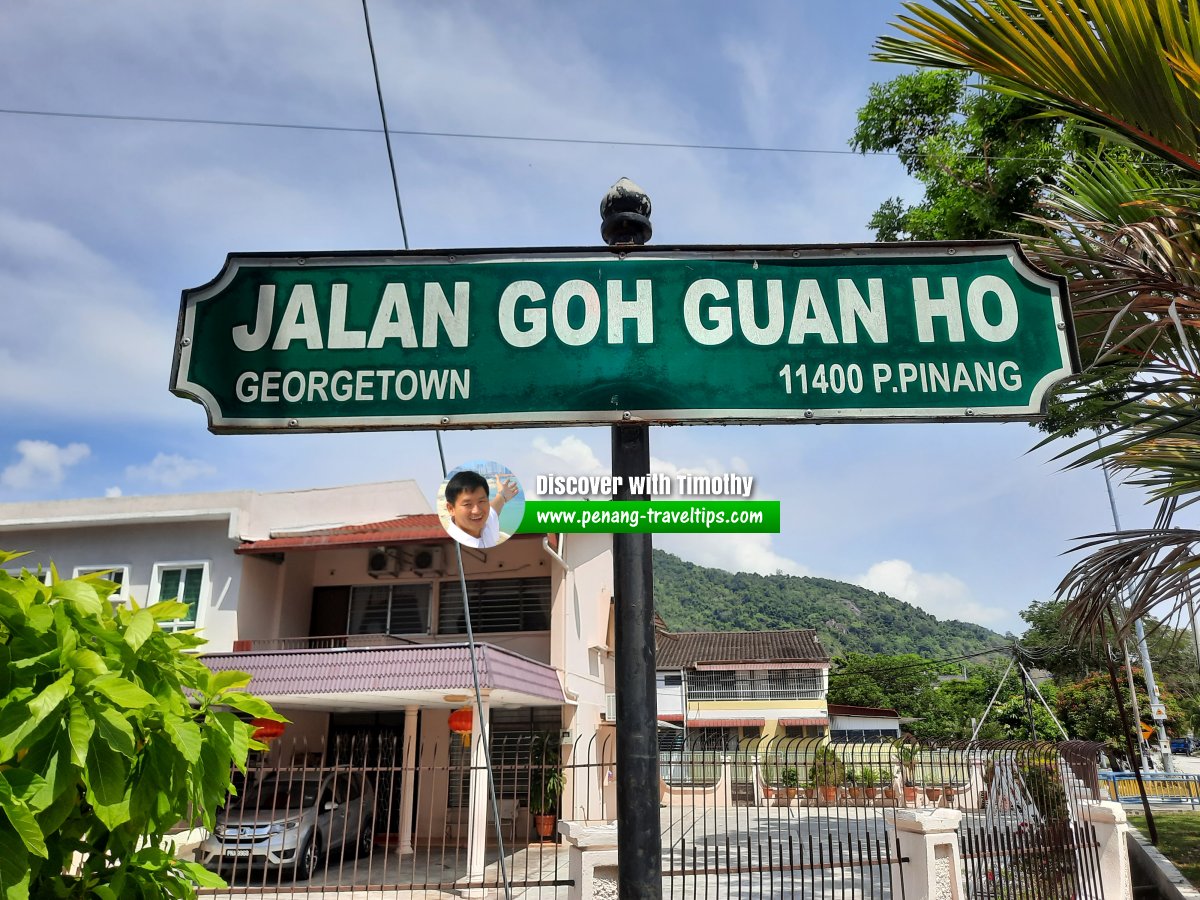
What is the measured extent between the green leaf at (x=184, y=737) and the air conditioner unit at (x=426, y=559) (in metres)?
15.3

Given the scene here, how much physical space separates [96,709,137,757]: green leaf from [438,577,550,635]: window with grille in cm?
1586

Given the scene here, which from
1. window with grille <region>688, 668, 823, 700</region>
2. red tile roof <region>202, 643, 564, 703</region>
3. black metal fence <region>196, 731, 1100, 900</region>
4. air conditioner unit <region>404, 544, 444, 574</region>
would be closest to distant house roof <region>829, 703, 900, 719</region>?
window with grille <region>688, 668, 823, 700</region>

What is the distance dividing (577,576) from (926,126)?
10.6m

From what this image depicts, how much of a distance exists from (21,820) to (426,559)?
15.8 metres

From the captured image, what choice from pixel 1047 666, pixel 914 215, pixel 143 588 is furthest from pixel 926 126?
pixel 1047 666

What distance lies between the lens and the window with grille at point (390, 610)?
17.4m

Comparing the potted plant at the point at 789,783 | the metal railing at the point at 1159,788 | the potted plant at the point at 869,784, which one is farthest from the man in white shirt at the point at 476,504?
the metal railing at the point at 1159,788

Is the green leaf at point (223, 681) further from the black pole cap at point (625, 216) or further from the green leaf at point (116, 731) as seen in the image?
the black pole cap at point (625, 216)

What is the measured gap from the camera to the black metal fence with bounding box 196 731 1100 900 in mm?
7656

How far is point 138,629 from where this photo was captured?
5.16 feet

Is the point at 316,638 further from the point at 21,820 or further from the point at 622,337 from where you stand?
the point at 622,337

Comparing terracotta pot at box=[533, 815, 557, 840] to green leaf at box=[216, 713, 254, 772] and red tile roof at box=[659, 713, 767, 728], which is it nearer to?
green leaf at box=[216, 713, 254, 772]

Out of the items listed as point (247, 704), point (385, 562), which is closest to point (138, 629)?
point (247, 704)

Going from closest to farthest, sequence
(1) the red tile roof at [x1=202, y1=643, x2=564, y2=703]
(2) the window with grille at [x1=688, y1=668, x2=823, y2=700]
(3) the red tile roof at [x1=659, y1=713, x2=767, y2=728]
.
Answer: (1) the red tile roof at [x1=202, y1=643, x2=564, y2=703] → (2) the window with grille at [x1=688, y1=668, x2=823, y2=700] → (3) the red tile roof at [x1=659, y1=713, x2=767, y2=728]
